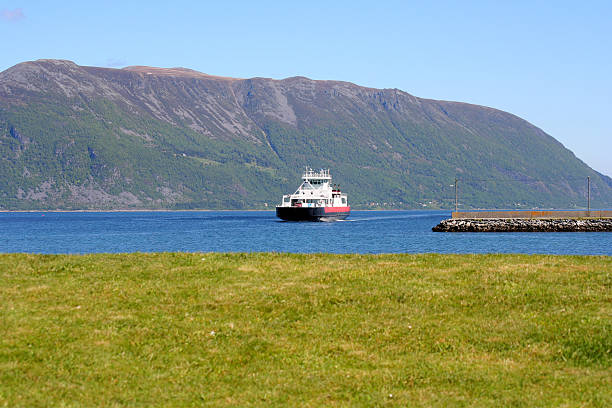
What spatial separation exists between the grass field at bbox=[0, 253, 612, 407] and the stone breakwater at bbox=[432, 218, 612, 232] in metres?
103

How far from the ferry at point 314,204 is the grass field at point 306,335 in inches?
5453

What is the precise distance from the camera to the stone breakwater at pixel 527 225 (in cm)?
12175

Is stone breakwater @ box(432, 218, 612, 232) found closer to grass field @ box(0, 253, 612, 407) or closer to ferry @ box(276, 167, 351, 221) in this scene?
ferry @ box(276, 167, 351, 221)

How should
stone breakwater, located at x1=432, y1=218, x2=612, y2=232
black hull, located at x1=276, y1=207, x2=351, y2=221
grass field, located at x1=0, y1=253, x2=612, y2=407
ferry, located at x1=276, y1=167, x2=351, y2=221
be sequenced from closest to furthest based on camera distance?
grass field, located at x1=0, y1=253, x2=612, y2=407 < stone breakwater, located at x1=432, y1=218, x2=612, y2=232 < black hull, located at x1=276, y1=207, x2=351, y2=221 < ferry, located at x1=276, y1=167, x2=351, y2=221

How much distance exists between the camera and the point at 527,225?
409ft

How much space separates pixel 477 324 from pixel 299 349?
Result: 4748 millimetres

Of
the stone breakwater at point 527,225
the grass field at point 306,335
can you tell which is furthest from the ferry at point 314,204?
the grass field at point 306,335

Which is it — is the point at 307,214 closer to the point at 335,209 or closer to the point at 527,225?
the point at 335,209

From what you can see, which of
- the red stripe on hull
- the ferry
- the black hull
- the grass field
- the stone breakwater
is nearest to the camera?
the grass field

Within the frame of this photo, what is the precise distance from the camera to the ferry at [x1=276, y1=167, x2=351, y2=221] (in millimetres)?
165375

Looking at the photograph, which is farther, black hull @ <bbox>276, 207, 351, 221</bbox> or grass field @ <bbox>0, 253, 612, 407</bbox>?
black hull @ <bbox>276, 207, 351, 221</bbox>

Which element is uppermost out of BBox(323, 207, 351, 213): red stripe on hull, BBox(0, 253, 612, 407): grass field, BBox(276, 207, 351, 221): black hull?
BBox(323, 207, 351, 213): red stripe on hull

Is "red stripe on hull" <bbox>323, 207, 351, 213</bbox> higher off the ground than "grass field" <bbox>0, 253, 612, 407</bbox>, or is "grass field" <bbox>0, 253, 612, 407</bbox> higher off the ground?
"red stripe on hull" <bbox>323, 207, 351, 213</bbox>

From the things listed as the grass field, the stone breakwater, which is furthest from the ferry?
the grass field
